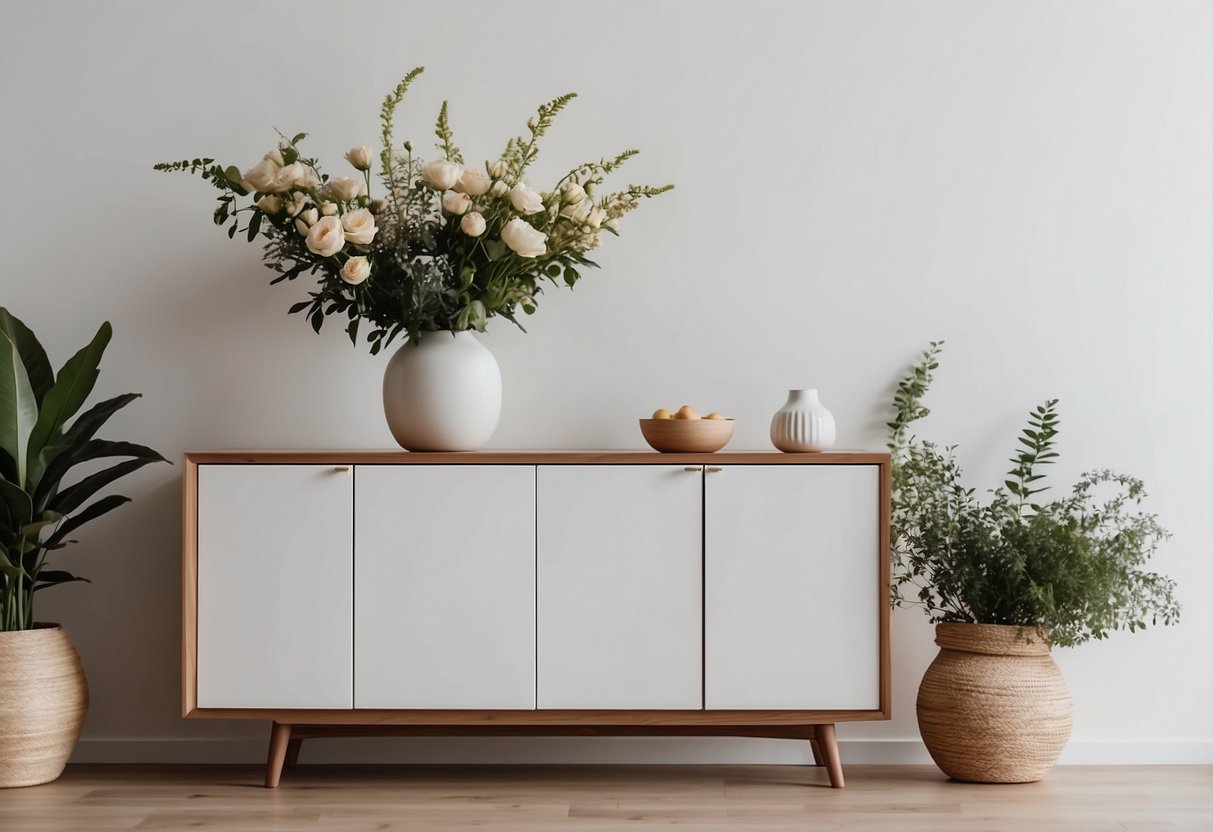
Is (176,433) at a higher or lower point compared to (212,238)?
lower

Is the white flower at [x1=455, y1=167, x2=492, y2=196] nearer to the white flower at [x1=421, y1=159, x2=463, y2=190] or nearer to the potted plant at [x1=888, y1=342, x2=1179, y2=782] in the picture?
the white flower at [x1=421, y1=159, x2=463, y2=190]

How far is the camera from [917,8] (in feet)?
9.86

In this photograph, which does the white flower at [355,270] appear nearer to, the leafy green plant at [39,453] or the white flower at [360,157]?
the white flower at [360,157]

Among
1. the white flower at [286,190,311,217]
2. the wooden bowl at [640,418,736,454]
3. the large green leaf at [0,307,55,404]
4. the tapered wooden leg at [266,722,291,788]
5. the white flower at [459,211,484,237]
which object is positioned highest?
the white flower at [286,190,311,217]

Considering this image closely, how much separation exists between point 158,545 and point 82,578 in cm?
22

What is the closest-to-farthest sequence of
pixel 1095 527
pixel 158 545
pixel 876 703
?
pixel 876 703, pixel 1095 527, pixel 158 545

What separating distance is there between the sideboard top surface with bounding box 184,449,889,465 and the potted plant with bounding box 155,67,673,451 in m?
0.10

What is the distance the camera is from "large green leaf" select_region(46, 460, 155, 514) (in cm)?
272

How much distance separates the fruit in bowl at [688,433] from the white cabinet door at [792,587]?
87mm

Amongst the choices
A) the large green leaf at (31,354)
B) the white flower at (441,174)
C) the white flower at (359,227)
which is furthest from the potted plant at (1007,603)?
the large green leaf at (31,354)

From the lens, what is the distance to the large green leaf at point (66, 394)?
2639mm

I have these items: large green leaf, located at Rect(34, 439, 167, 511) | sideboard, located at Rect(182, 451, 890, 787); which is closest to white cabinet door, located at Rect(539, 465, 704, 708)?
sideboard, located at Rect(182, 451, 890, 787)

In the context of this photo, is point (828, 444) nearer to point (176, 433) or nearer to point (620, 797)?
point (620, 797)

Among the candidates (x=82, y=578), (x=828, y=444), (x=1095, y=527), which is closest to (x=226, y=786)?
(x=82, y=578)
